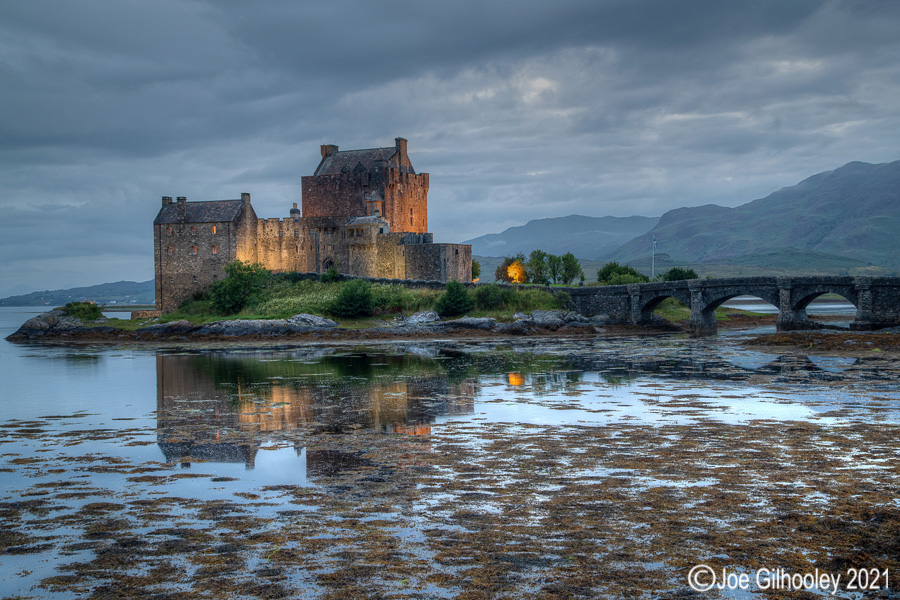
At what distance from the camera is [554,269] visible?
272 feet

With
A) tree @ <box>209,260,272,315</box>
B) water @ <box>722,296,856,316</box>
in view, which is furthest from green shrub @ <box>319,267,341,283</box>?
water @ <box>722,296,856,316</box>

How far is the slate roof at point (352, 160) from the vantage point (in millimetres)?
76594

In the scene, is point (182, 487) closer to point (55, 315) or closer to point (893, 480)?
point (893, 480)

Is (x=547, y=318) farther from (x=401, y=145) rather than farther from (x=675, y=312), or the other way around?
(x=401, y=145)

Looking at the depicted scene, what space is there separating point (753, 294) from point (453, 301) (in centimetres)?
2412

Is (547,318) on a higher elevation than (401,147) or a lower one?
lower

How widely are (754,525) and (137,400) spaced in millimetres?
21832

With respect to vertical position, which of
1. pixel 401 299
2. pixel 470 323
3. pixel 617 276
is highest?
pixel 617 276

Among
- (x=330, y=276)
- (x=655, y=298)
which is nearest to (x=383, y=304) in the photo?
(x=330, y=276)

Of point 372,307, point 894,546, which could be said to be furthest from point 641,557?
point 372,307

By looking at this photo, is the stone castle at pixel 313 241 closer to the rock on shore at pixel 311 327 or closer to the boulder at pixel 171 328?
the rock on shore at pixel 311 327

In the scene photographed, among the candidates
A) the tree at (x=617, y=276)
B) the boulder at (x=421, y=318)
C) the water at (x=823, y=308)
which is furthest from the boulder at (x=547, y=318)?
the water at (x=823, y=308)

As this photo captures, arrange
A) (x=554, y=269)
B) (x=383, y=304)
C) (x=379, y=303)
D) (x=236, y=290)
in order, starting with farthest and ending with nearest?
1. (x=554, y=269)
2. (x=236, y=290)
3. (x=383, y=304)
4. (x=379, y=303)

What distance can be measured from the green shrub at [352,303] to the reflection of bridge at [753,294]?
18514 millimetres
